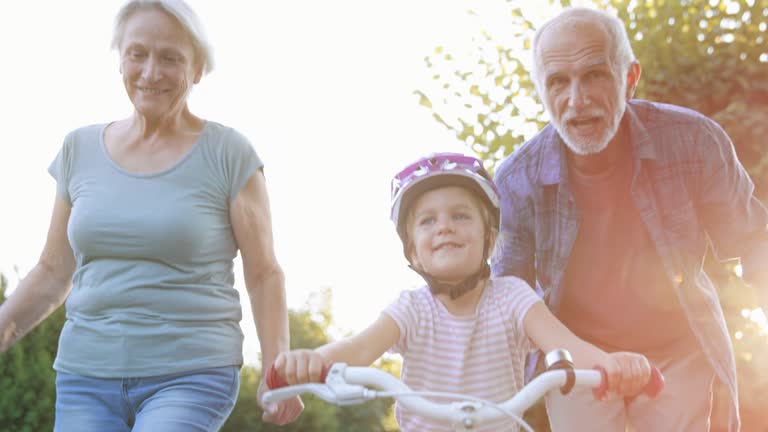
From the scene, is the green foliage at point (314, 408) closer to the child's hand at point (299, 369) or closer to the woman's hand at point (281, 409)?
the woman's hand at point (281, 409)

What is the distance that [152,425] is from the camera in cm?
313

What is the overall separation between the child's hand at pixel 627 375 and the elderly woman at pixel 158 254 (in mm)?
1099

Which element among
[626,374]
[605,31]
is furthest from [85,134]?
[626,374]

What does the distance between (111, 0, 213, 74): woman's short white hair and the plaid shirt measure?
1.25 meters

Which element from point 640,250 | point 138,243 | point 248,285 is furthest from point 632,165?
point 138,243

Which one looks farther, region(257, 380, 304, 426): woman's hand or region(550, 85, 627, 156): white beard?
region(550, 85, 627, 156): white beard

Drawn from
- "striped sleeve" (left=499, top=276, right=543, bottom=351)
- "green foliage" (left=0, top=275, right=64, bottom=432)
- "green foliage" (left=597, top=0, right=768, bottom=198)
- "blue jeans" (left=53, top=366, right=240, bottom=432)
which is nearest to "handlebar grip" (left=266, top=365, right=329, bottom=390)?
"blue jeans" (left=53, top=366, right=240, bottom=432)

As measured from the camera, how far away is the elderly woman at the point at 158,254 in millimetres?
3307

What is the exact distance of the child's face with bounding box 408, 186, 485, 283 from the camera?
3426 millimetres

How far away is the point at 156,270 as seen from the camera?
132 inches

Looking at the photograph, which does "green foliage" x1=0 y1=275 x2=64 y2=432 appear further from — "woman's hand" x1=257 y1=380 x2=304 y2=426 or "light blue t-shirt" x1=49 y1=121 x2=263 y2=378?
"woman's hand" x1=257 y1=380 x2=304 y2=426

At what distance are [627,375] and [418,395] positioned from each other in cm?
62

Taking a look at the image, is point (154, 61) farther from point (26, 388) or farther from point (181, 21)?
point (26, 388)

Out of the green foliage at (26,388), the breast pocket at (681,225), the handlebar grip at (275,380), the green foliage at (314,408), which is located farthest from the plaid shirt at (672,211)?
the green foliage at (314,408)
